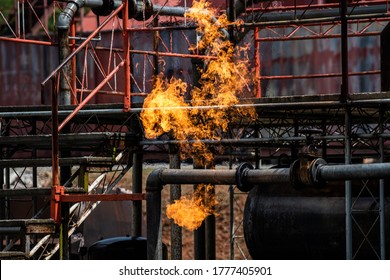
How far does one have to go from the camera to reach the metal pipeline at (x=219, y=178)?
53.6ft

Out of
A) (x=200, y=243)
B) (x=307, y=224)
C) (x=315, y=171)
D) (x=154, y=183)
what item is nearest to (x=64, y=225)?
(x=154, y=183)

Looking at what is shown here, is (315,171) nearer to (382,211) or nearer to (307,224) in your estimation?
(382,211)

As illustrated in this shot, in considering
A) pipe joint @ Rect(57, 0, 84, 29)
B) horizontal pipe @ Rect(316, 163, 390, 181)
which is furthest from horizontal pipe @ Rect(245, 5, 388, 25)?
horizontal pipe @ Rect(316, 163, 390, 181)

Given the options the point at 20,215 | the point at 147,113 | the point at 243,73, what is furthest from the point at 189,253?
the point at 147,113

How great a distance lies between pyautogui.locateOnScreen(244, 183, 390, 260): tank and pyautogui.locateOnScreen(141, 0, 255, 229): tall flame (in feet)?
5.40

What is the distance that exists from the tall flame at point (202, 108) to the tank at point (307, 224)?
64.8 inches

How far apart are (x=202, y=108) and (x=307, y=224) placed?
3.47 meters

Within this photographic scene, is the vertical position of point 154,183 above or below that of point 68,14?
below

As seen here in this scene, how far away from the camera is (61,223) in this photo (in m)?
17.5

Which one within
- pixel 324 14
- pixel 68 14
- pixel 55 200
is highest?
pixel 324 14

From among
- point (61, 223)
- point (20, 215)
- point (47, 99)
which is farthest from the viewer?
point (47, 99)

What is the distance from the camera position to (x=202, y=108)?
1972 centimetres
